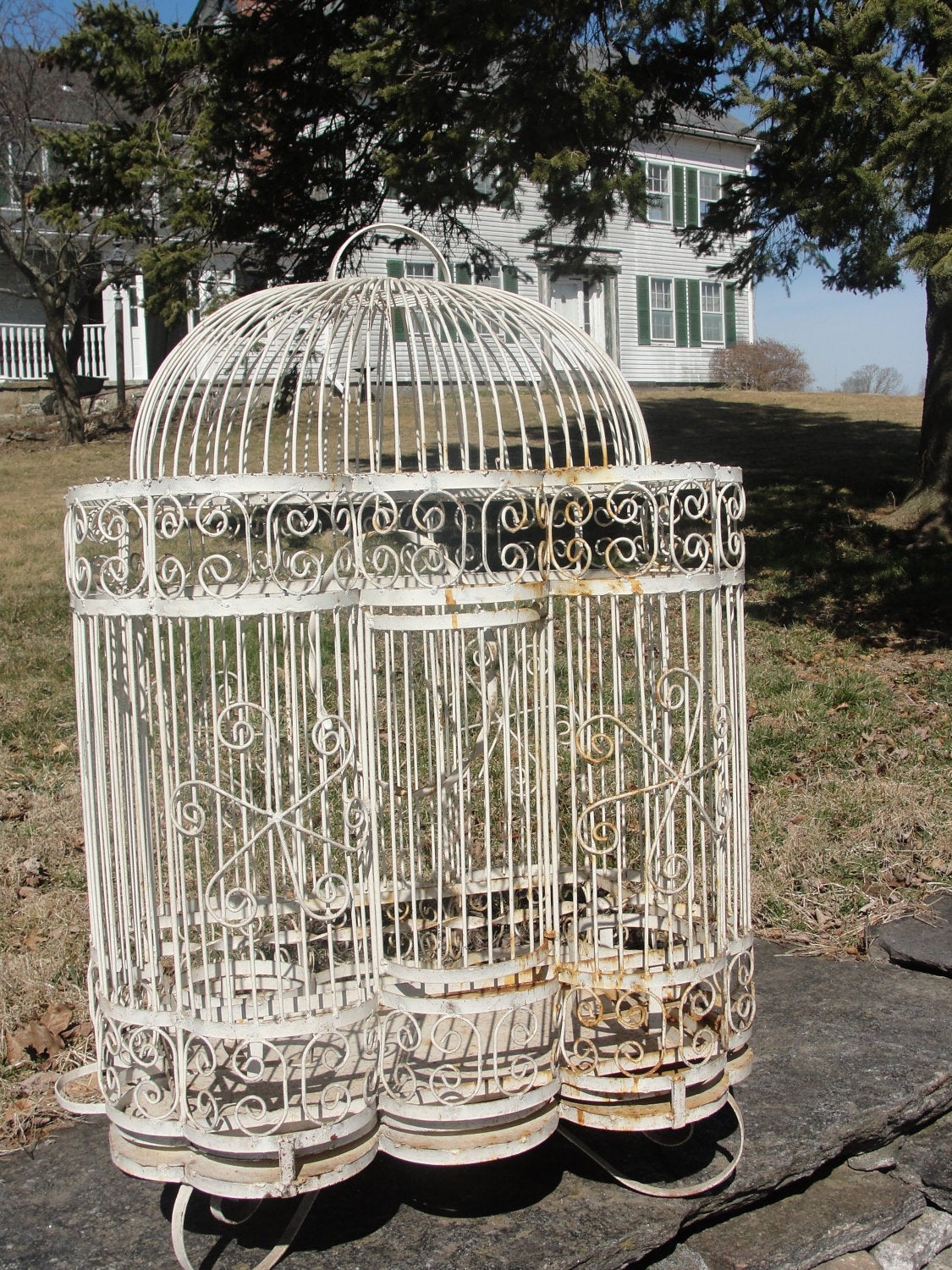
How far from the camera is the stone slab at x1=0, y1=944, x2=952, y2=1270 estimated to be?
299 centimetres

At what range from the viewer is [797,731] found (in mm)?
6949

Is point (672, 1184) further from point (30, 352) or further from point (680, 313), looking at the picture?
point (680, 313)

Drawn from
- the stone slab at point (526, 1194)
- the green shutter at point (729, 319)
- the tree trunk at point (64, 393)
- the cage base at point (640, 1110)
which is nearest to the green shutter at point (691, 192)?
the green shutter at point (729, 319)

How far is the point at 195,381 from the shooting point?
3451 millimetres

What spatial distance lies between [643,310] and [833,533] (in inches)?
625

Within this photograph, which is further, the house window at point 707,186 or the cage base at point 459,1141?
the house window at point 707,186

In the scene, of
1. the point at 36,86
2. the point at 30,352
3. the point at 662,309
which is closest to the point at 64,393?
the point at 30,352

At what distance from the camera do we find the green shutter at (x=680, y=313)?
85.7 ft

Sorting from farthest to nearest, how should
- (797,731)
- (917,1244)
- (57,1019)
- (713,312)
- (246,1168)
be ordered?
1. (713,312)
2. (797,731)
3. (57,1019)
4. (917,1244)
5. (246,1168)

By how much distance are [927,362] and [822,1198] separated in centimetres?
912

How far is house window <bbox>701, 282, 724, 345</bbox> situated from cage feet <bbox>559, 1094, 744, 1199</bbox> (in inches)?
1001

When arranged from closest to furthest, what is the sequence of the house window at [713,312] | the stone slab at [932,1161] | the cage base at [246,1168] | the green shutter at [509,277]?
1. the cage base at [246,1168]
2. the stone slab at [932,1161]
3. the green shutter at [509,277]
4. the house window at [713,312]

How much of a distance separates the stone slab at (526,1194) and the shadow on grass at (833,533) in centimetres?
532

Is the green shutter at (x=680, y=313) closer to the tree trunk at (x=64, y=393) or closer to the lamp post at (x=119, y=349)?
the lamp post at (x=119, y=349)
